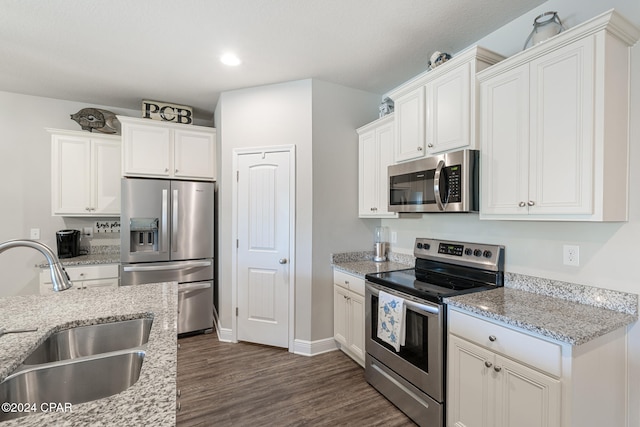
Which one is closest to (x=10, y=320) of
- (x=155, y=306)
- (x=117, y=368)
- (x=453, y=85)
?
(x=155, y=306)

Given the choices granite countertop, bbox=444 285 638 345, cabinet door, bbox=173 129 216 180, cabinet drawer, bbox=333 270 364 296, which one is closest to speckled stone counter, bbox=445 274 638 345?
granite countertop, bbox=444 285 638 345

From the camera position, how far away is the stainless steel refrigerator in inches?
127

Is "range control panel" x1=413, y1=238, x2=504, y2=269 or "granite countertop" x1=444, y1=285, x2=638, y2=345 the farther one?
"range control panel" x1=413, y1=238, x2=504, y2=269

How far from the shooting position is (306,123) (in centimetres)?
300

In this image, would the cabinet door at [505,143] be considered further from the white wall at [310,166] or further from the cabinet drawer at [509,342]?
the white wall at [310,166]

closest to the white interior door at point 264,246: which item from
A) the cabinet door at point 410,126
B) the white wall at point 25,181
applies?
the cabinet door at point 410,126

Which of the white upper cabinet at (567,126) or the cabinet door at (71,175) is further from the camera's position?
the cabinet door at (71,175)

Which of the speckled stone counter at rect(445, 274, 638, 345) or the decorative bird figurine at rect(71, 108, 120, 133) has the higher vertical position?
the decorative bird figurine at rect(71, 108, 120, 133)

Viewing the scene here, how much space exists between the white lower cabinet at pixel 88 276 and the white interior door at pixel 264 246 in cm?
147

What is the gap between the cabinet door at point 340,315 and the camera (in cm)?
282

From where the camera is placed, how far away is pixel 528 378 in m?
1.38

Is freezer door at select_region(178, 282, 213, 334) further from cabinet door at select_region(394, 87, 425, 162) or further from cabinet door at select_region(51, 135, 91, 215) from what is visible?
cabinet door at select_region(394, 87, 425, 162)

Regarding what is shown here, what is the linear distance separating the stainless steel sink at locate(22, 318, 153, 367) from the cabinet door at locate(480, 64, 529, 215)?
2077 mm

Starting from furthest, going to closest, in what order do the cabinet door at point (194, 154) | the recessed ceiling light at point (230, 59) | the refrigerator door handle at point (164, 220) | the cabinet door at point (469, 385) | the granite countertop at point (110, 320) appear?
the cabinet door at point (194, 154)
the refrigerator door handle at point (164, 220)
the recessed ceiling light at point (230, 59)
the cabinet door at point (469, 385)
the granite countertop at point (110, 320)
